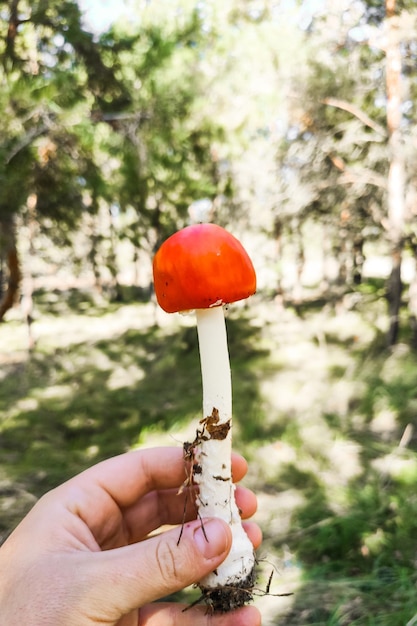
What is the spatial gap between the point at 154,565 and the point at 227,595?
1.67 feet

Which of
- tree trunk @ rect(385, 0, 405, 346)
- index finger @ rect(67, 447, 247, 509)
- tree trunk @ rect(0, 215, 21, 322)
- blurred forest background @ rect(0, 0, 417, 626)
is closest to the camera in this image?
index finger @ rect(67, 447, 247, 509)

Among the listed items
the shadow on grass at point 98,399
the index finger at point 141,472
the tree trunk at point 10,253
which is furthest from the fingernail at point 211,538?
the tree trunk at point 10,253

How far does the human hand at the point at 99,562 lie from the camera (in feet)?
4.12

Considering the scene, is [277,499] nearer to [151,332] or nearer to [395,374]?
[395,374]

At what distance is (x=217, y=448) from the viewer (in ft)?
5.39

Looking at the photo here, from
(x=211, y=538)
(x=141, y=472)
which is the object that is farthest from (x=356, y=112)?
(x=211, y=538)

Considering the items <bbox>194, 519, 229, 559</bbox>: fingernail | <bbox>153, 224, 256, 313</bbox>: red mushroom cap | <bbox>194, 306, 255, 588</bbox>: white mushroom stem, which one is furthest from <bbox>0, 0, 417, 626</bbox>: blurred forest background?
<bbox>153, 224, 256, 313</bbox>: red mushroom cap

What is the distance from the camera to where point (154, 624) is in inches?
69.2

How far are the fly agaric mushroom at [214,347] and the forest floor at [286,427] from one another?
0.37m

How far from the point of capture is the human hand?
49.4 inches

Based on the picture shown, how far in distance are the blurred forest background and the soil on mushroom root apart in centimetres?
71

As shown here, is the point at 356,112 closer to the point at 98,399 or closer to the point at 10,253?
the point at 10,253

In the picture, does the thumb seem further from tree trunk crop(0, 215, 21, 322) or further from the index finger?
tree trunk crop(0, 215, 21, 322)

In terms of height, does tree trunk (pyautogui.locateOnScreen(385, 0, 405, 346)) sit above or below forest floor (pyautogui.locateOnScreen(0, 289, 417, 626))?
above
